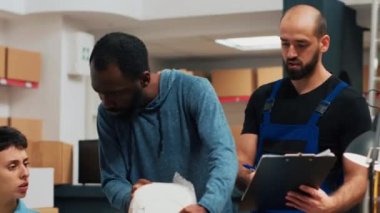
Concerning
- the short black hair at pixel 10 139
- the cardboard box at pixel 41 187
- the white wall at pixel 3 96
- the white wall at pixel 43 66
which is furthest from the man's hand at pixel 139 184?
the white wall at pixel 3 96

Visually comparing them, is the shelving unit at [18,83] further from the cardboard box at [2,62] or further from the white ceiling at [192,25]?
the white ceiling at [192,25]

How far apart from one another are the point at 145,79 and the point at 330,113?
549mm

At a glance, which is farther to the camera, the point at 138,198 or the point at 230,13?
the point at 230,13

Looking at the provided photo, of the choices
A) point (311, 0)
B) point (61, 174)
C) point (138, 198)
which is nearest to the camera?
point (138, 198)

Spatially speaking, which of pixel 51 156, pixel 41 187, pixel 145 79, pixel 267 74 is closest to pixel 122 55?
pixel 145 79

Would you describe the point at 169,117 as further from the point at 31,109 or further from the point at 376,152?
the point at 31,109

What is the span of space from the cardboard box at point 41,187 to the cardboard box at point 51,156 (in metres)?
0.40

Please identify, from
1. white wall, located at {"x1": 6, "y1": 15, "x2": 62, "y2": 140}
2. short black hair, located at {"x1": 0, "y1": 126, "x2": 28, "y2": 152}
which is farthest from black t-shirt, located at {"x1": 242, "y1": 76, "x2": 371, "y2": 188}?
white wall, located at {"x1": 6, "y1": 15, "x2": 62, "y2": 140}

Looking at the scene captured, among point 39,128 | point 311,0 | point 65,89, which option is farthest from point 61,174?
point 311,0

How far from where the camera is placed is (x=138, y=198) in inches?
59.8

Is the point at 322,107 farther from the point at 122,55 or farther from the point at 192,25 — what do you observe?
the point at 192,25

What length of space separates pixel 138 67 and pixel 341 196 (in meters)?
0.64

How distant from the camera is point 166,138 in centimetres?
169

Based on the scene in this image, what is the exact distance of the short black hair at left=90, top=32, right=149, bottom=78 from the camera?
1533 millimetres
